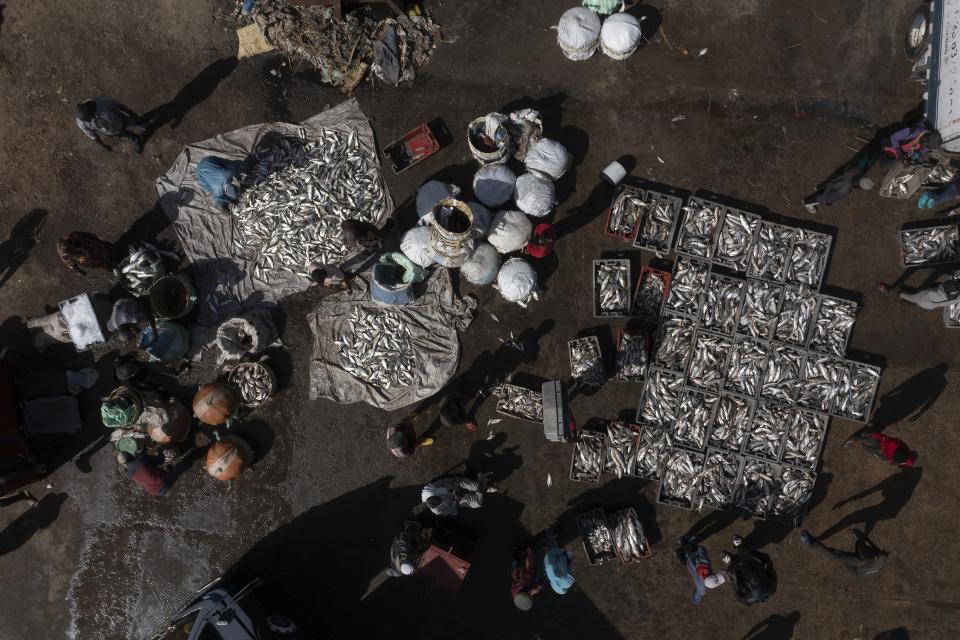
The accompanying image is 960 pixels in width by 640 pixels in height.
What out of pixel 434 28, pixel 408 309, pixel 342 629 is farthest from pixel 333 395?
pixel 434 28

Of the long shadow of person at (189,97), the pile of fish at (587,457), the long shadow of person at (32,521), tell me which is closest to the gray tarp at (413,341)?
the pile of fish at (587,457)

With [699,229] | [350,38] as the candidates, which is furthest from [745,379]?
[350,38]

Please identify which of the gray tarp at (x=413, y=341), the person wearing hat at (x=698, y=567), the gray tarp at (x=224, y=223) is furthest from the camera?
the gray tarp at (x=224, y=223)

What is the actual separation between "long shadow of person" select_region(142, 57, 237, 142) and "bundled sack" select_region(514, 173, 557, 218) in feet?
22.6

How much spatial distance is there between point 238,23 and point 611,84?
8.21 m

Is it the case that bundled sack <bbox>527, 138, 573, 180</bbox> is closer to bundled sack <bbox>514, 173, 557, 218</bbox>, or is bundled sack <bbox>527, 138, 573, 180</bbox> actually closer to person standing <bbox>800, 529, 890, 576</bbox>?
bundled sack <bbox>514, 173, 557, 218</bbox>

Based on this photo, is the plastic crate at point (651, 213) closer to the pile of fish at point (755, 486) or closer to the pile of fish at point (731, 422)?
the pile of fish at point (731, 422)

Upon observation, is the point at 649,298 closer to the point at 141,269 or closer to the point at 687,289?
the point at 687,289

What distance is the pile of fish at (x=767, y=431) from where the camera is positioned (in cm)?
977

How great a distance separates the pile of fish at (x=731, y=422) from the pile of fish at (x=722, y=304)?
1.46 meters

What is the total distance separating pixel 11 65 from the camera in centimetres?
1048

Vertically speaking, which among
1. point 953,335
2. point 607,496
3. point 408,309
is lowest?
point 607,496

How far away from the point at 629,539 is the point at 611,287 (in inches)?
204

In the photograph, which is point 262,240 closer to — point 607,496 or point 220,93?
point 220,93
